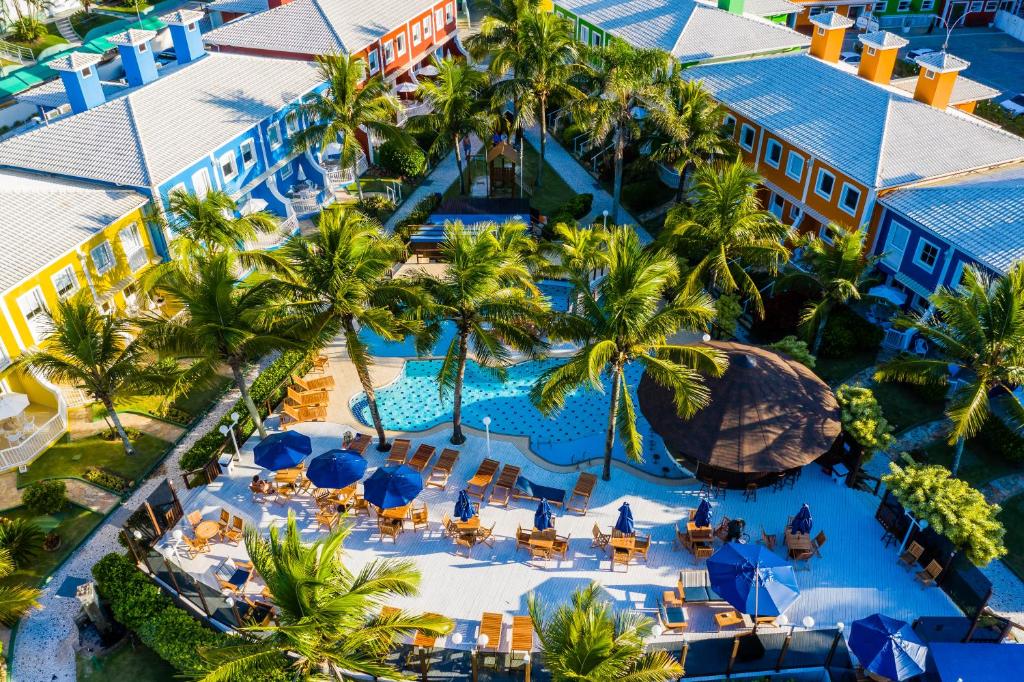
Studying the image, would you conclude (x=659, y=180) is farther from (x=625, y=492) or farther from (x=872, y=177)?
(x=625, y=492)

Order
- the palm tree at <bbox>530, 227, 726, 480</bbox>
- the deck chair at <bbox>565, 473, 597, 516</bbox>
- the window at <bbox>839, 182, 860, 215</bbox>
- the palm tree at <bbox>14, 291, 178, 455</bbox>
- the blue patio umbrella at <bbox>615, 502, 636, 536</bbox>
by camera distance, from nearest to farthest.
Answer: the palm tree at <bbox>530, 227, 726, 480</bbox>, the blue patio umbrella at <bbox>615, 502, 636, 536</bbox>, the deck chair at <bbox>565, 473, 597, 516</bbox>, the palm tree at <bbox>14, 291, 178, 455</bbox>, the window at <bbox>839, 182, 860, 215</bbox>

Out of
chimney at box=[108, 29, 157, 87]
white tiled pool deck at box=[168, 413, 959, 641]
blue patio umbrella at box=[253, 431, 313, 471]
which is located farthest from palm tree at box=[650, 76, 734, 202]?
chimney at box=[108, 29, 157, 87]

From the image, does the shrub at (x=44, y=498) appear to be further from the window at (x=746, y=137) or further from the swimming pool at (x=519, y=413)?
the window at (x=746, y=137)

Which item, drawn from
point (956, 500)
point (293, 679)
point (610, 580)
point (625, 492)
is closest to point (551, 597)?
point (610, 580)

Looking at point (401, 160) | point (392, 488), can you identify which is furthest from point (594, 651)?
point (401, 160)

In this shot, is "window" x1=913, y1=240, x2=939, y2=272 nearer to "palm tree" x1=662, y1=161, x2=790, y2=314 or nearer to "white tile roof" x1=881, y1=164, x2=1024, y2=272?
"white tile roof" x1=881, y1=164, x2=1024, y2=272

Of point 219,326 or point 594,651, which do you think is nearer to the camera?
point 594,651

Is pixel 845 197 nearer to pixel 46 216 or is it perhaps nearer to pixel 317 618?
pixel 317 618

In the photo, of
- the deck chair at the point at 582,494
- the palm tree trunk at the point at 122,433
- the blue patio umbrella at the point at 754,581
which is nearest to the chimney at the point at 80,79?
the palm tree trunk at the point at 122,433
